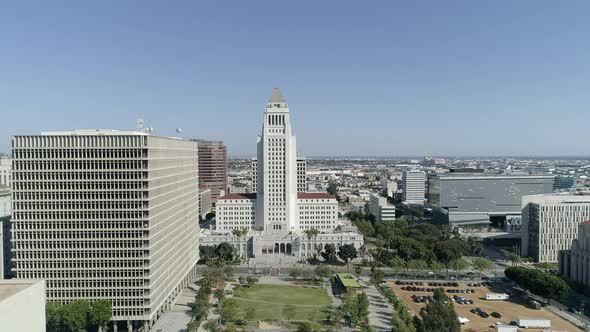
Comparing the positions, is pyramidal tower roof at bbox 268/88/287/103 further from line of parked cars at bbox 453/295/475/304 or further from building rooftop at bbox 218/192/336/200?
line of parked cars at bbox 453/295/475/304

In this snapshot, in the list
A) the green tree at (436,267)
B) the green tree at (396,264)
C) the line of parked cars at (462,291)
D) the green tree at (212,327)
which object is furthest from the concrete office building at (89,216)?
the green tree at (436,267)

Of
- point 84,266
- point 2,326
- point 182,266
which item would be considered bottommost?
point 182,266

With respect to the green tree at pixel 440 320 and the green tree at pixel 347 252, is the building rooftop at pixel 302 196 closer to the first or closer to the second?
the green tree at pixel 347 252

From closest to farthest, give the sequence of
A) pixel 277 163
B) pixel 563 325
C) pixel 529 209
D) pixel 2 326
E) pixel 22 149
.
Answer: pixel 2 326, pixel 22 149, pixel 563 325, pixel 529 209, pixel 277 163

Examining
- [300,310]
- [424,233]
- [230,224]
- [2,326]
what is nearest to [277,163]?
[230,224]

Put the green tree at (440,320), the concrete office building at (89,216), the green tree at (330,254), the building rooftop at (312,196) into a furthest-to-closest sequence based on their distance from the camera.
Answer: the building rooftop at (312,196) → the green tree at (330,254) → the concrete office building at (89,216) → the green tree at (440,320)

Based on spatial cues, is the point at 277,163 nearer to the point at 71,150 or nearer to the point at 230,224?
the point at 230,224

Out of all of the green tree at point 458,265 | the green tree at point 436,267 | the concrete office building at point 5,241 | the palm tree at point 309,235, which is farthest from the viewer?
the palm tree at point 309,235

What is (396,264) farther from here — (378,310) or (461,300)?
(378,310)
